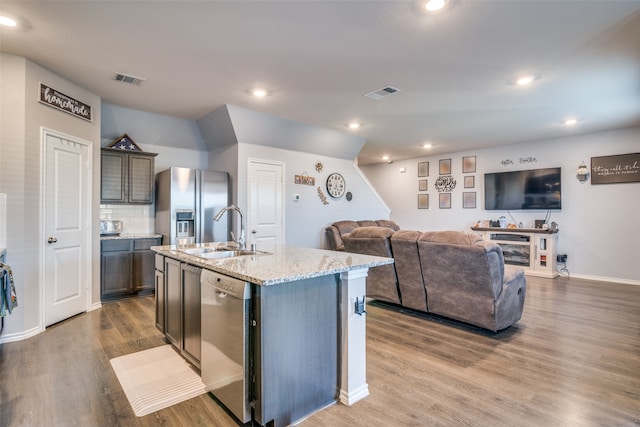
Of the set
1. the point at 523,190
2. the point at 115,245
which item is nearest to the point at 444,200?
the point at 523,190

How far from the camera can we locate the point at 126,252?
4629mm

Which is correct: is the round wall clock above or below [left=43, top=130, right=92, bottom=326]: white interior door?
above

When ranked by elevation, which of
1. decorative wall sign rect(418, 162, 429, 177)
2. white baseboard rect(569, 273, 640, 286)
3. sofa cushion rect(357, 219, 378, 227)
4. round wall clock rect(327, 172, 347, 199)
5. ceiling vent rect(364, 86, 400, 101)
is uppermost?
ceiling vent rect(364, 86, 400, 101)

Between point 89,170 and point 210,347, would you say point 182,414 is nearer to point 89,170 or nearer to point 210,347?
point 210,347

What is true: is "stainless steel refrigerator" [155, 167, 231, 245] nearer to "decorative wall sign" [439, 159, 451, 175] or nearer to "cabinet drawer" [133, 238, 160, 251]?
"cabinet drawer" [133, 238, 160, 251]

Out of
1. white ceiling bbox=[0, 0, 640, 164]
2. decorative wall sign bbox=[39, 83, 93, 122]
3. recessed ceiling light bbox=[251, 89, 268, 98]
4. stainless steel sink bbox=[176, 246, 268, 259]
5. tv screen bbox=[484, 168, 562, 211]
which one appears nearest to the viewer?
white ceiling bbox=[0, 0, 640, 164]

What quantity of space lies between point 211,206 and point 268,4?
11.1ft

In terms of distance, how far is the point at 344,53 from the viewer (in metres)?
3.08

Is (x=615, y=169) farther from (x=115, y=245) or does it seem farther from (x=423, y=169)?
(x=115, y=245)

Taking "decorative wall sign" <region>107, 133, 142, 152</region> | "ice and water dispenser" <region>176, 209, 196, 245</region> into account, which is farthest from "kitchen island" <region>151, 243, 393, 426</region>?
"decorative wall sign" <region>107, 133, 142, 152</region>

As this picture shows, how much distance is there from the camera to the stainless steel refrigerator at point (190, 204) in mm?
4766

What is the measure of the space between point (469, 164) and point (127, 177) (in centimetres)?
718

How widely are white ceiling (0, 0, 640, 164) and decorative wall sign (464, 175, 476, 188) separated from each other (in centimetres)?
289

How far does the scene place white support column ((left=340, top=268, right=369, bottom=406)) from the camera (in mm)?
2158
